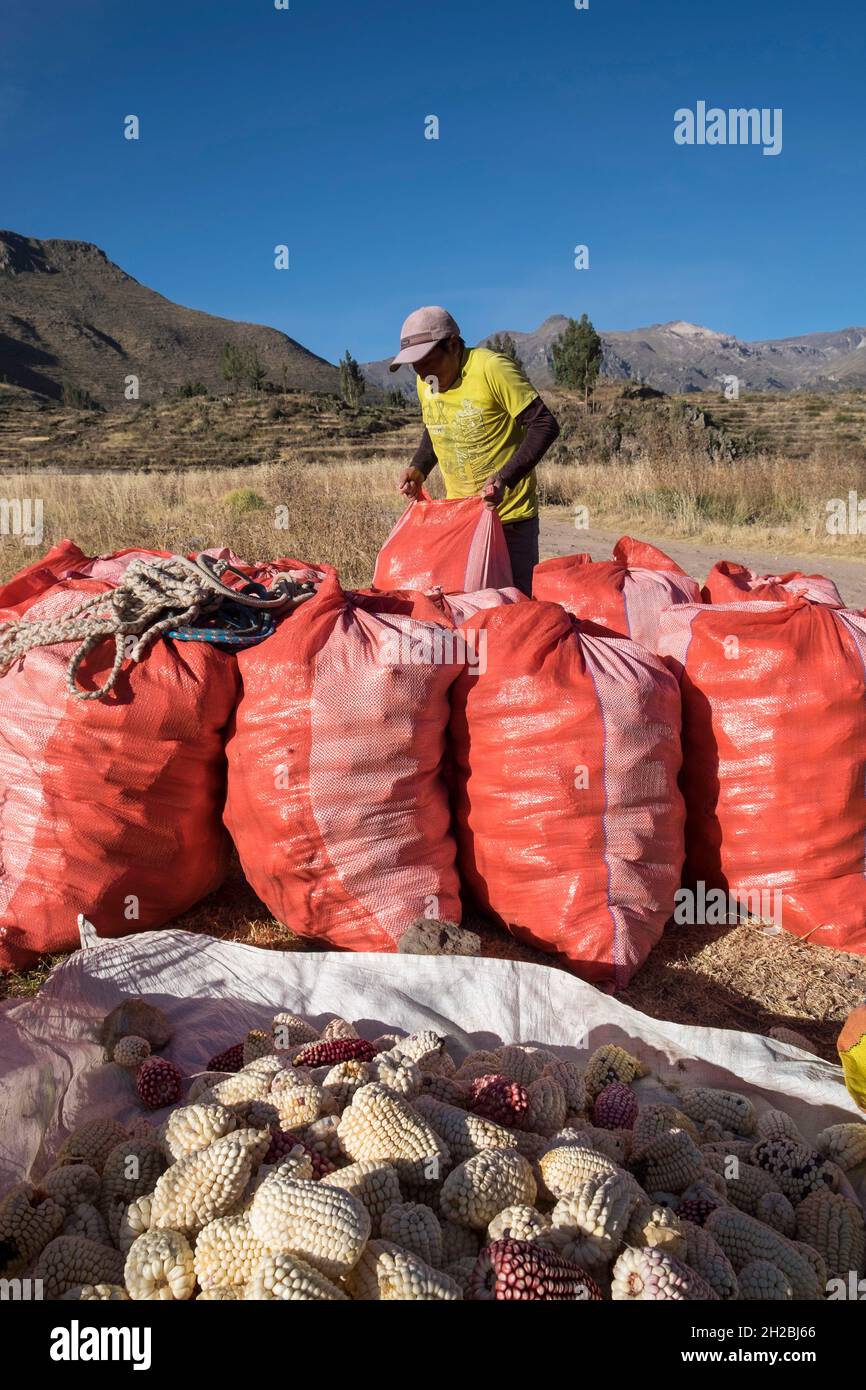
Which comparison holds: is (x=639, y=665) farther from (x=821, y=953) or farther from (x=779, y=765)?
(x=821, y=953)

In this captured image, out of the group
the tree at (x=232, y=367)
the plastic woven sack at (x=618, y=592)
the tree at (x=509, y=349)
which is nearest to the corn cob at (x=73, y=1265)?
the plastic woven sack at (x=618, y=592)

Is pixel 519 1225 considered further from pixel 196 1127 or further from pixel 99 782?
pixel 99 782

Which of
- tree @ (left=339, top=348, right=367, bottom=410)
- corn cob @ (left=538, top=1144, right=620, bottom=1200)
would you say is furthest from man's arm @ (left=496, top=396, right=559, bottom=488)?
tree @ (left=339, top=348, right=367, bottom=410)

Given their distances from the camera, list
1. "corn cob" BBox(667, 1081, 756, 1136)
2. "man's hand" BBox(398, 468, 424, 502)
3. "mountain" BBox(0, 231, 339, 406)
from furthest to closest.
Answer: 1. "mountain" BBox(0, 231, 339, 406)
2. "man's hand" BBox(398, 468, 424, 502)
3. "corn cob" BBox(667, 1081, 756, 1136)

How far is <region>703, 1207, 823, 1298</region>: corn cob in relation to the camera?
1.49 metres

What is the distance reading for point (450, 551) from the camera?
3.58 metres

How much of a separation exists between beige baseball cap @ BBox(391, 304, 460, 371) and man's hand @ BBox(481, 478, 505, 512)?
54cm

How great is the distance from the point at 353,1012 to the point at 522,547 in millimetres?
2216

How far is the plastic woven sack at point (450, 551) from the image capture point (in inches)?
140

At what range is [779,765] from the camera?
2.62 metres

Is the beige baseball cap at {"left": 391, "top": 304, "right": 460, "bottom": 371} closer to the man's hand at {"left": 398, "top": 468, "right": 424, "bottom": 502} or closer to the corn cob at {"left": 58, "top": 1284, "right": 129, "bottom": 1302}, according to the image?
the man's hand at {"left": 398, "top": 468, "right": 424, "bottom": 502}

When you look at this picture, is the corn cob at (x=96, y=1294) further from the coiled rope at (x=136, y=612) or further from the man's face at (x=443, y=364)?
the man's face at (x=443, y=364)

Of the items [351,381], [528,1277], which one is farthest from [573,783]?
[351,381]
